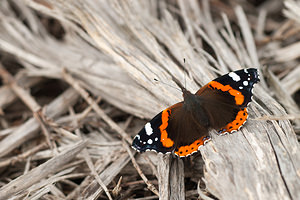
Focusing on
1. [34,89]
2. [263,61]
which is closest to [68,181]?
[34,89]

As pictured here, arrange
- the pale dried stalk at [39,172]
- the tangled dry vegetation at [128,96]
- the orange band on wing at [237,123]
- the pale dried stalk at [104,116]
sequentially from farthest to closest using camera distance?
the pale dried stalk at [104,116] → the pale dried stalk at [39,172] → the orange band on wing at [237,123] → the tangled dry vegetation at [128,96]

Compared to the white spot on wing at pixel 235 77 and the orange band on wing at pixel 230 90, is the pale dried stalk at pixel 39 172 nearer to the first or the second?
the orange band on wing at pixel 230 90

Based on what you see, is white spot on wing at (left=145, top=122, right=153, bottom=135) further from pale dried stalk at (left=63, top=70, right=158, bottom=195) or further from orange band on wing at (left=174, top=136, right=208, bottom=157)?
pale dried stalk at (left=63, top=70, right=158, bottom=195)

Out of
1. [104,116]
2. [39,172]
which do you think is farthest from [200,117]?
[39,172]

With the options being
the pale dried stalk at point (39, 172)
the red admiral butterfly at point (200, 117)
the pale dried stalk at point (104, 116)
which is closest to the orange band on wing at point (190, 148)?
the red admiral butterfly at point (200, 117)

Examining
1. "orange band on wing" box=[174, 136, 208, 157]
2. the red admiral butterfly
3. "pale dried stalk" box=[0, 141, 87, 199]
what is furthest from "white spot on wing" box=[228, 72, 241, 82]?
"pale dried stalk" box=[0, 141, 87, 199]

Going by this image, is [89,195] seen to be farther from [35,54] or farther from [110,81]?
[35,54]
